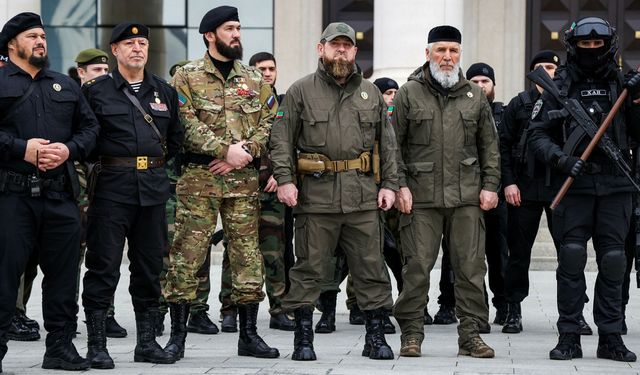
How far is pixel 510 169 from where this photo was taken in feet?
32.5

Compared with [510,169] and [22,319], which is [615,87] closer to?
[510,169]

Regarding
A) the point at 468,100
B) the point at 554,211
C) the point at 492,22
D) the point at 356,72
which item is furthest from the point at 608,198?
the point at 492,22

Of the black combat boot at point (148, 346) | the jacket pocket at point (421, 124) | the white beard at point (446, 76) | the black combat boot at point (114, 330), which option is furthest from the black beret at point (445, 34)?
the black combat boot at point (114, 330)

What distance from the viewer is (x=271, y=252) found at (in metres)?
10.1

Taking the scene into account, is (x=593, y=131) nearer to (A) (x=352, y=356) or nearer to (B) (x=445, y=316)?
(A) (x=352, y=356)

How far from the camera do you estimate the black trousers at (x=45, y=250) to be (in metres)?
7.45

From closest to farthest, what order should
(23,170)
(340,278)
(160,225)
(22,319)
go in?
(23,170), (160,225), (22,319), (340,278)

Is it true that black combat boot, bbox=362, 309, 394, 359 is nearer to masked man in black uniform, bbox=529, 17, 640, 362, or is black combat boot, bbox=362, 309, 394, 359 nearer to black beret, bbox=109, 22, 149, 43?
masked man in black uniform, bbox=529, 17, 640, 362

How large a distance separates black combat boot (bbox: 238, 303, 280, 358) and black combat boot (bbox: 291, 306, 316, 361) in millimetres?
177

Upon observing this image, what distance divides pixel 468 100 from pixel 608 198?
106 cm

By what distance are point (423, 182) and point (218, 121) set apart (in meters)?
1.33

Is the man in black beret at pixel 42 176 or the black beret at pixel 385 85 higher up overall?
the black beret at pixel 385 85

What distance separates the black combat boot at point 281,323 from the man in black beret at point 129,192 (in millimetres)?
2094

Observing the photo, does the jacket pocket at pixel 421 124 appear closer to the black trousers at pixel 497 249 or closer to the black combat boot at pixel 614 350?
the black combat boot at pixel 614 350
